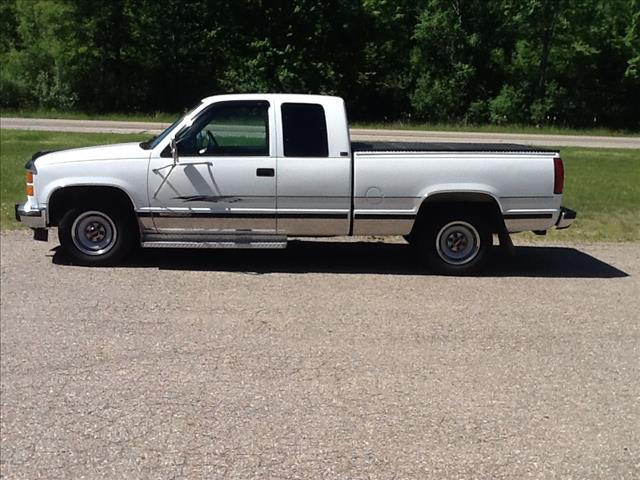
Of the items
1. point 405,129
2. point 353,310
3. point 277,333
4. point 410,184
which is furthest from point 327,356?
point 405,129

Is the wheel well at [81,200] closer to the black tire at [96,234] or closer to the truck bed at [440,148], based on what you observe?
the black tire at [96,234]

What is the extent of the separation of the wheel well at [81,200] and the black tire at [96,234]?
0.23 feet

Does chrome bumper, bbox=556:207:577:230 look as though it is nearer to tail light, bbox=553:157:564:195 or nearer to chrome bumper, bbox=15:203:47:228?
tail light, bbox=553:157:564:195

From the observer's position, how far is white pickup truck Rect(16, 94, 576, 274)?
8.61 m

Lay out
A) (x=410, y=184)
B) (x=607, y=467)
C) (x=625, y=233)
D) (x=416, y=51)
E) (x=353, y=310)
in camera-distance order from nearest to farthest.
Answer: (x=607, y=467) < (x=353, y=310) < (x=410, y=184) < (x=625, y=233) < (x=416, y=51)

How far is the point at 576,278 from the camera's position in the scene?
29.0 ft

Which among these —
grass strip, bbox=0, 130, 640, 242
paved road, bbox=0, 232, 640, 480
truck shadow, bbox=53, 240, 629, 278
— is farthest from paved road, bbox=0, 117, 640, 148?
paved road, bbox=0, 232, 640, 480

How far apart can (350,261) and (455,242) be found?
1.27 metres

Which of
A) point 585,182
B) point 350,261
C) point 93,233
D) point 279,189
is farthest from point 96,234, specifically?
point 585,182

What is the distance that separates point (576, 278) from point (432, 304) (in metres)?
2.13

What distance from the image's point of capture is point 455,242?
29.1 ft

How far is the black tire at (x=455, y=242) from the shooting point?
28.9ft

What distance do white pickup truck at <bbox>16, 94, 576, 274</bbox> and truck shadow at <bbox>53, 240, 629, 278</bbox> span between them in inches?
15.3

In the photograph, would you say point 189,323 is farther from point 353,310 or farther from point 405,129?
point 405,129
